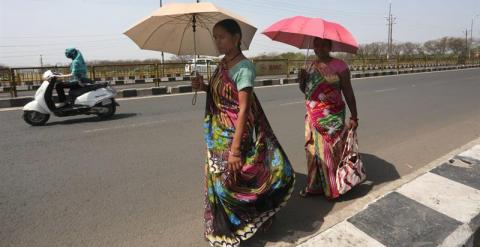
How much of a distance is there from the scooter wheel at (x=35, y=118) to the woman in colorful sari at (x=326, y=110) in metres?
5.46

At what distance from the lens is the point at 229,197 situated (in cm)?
224

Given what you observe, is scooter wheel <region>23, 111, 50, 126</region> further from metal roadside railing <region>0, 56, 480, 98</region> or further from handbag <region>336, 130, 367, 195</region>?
handbag <region>336, 130, 367, 195</region>

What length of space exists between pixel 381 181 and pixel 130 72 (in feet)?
62.8

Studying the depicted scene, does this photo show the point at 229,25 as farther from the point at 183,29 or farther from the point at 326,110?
the point at 326,110

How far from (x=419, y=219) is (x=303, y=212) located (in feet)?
2.75

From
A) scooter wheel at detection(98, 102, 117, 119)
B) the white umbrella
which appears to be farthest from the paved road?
the white umbrella

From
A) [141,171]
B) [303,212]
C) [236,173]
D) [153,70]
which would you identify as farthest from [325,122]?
[153,70]

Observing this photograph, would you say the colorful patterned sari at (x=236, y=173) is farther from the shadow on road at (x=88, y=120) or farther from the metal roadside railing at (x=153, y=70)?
the metal roadside railing at (x=153, y=70)

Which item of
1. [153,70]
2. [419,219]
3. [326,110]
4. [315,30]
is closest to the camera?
→ [419,219]

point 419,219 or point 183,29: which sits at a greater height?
point 183,29

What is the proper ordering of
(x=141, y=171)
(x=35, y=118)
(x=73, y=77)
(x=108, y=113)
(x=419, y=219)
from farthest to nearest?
(x=108, y=113), (x=73, y=77), (x=35, y=118), (x=141, y=171), (x=419, y=219)

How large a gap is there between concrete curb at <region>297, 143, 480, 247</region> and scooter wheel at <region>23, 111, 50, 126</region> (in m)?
6.06

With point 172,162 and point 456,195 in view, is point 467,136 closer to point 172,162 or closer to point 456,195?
point 456,195

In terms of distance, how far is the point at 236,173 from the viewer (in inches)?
87.0
